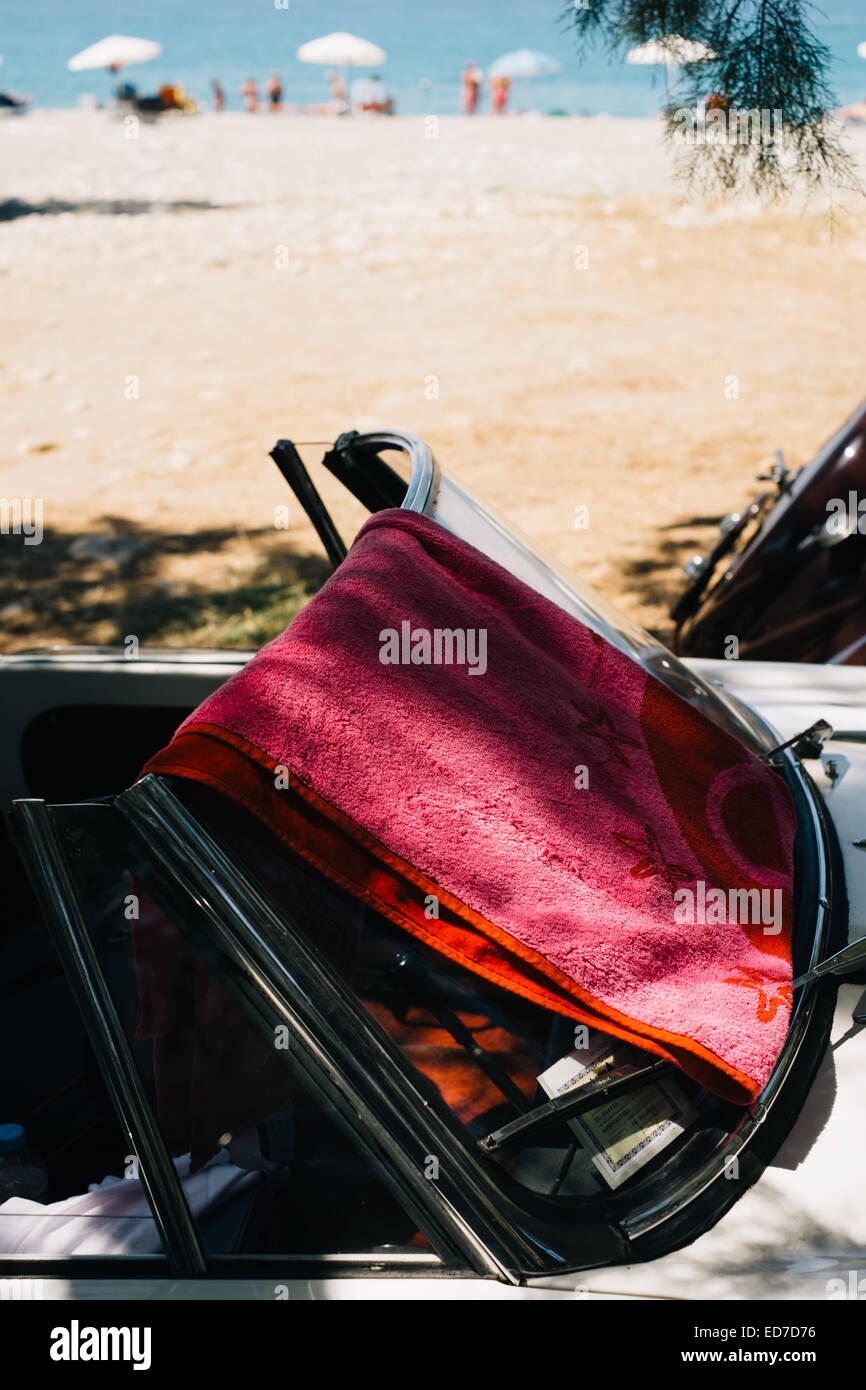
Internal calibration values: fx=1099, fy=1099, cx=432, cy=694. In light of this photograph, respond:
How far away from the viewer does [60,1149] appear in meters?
1.99

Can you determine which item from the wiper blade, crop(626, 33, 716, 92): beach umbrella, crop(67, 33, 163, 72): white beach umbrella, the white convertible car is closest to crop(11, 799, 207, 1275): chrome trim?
the white convertible car

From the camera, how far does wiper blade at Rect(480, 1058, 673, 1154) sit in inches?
58.2

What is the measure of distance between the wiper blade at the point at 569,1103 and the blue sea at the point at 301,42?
3944 cm

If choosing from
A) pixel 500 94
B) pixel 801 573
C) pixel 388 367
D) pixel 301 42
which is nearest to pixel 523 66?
pixel 500 94

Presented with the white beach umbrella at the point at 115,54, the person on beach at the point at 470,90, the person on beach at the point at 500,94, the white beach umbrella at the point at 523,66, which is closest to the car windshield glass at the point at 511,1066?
the white beach umbrella at the point at 115,54

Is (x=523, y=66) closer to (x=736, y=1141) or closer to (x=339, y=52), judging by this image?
(x=339, y=52)

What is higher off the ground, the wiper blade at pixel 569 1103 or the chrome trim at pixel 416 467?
the chrome trim at pixel 416 467

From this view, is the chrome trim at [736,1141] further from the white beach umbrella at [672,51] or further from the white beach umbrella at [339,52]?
Answer: the white beach umbrella at [339,52]

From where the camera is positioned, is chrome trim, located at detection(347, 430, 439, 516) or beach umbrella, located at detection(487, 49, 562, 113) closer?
chrome trim, located at detection(347, 430, 439, 516)

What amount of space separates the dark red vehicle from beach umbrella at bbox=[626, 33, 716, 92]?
1178 mm

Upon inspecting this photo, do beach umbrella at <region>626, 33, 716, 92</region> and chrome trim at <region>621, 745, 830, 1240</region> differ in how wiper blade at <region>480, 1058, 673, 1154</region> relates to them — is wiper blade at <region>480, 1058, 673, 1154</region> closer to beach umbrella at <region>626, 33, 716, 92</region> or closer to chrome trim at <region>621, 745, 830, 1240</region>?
chrome trim at <region>621, 745, 830, 1240</region>

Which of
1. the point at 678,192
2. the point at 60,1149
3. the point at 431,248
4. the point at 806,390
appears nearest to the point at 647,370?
the point at 806,390

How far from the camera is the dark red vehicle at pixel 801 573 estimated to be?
11.2 ft

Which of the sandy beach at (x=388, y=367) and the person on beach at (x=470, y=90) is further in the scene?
the person on beach at (x=470, y=90)
